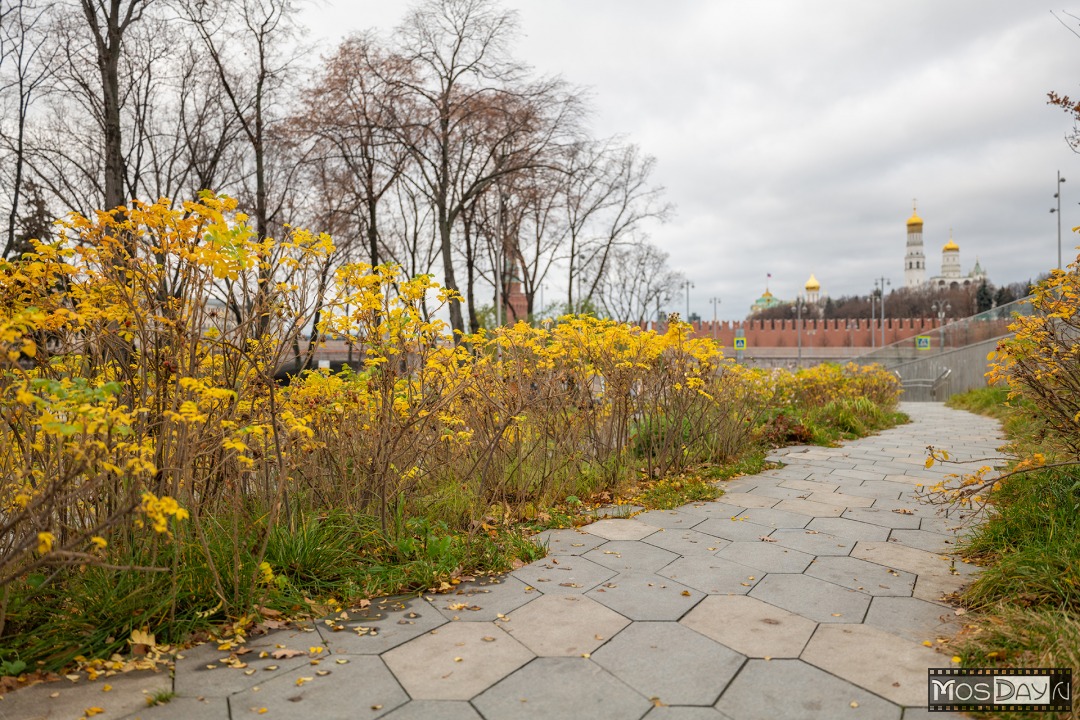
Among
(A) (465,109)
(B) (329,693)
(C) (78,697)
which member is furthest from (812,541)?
(A) (465,109)

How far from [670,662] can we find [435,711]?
89 centimetres

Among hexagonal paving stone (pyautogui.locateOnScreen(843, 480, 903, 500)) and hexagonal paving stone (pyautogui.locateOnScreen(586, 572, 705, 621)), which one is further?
hexagonal paving stone (pyautogui.locateOnScreen(843, 480, 903, 500))

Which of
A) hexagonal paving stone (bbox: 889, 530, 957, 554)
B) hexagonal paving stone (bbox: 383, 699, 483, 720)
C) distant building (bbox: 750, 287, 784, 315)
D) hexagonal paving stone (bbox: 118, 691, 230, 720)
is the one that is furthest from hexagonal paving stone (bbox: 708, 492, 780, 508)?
distant building (bbox: 750, 287, 784, 315)

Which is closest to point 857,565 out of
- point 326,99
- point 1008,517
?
point 1008,517

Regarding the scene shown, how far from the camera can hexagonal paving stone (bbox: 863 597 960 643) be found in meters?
2.58

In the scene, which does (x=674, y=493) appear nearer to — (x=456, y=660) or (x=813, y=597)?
(x=813, y=597)

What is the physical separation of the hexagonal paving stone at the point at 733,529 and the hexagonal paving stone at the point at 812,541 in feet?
0.32

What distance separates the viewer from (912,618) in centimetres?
273

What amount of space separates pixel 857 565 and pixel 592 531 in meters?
1.56

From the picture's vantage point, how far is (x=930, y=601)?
2.93m

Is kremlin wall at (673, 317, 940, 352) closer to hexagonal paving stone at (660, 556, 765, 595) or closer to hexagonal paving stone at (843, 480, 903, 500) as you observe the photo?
hexagonal paving stone at (843, 480, 903, 500)

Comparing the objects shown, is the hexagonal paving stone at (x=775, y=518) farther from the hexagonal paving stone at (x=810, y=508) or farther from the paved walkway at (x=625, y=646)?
the paved walkway at (x=625, y=646)

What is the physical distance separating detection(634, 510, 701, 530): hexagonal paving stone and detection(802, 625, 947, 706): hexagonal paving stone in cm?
165

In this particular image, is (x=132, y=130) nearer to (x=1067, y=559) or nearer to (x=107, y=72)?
(x=107, y=72)
